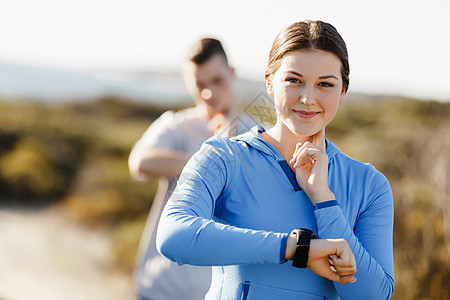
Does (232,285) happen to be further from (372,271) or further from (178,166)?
(178,166)

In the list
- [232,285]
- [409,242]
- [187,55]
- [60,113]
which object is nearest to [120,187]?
[60,113]

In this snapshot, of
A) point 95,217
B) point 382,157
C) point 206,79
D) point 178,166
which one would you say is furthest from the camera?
point 95,217

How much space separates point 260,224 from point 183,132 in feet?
4.64

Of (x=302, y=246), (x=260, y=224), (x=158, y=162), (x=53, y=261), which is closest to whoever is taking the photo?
(x=302, y=246)

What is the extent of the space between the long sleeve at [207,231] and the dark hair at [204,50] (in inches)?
56.4

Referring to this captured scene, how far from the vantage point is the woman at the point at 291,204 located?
125 centimetres

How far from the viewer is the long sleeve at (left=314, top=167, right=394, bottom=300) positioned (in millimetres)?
1335

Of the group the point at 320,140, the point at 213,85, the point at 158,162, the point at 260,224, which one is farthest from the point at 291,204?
the point at 213,85

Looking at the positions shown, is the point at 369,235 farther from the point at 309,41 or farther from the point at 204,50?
the point at 204,50

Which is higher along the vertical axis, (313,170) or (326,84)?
(326,84)

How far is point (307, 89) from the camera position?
140 centimetres

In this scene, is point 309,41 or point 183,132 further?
point 183,132

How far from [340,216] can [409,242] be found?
463 cm

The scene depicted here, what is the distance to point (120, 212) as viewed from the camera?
987cm
